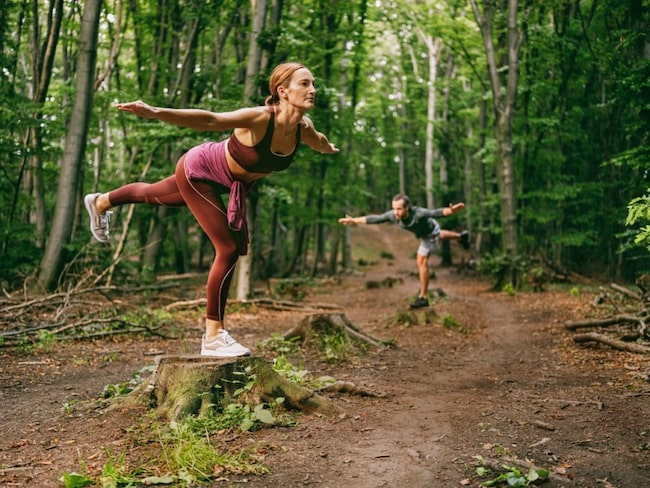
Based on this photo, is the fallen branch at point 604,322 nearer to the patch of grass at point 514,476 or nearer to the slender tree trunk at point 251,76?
the patch of grass at point 514,476

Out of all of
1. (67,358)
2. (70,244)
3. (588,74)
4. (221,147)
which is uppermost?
(588,74)

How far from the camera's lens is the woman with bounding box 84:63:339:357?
4391 mm

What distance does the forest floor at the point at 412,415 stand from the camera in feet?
11.9

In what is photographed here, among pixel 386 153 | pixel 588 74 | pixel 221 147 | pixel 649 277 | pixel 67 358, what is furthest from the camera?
pixel 386 153

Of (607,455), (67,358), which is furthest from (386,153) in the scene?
(607,455)

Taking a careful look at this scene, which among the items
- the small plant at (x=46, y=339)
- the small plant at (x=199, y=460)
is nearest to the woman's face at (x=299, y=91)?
the small plant at (x=199, y=460)

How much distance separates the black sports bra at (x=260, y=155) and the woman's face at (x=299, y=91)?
17 centimetres

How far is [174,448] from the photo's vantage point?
382 cm

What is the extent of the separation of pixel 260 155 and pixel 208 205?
601mm

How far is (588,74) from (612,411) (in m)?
15.1

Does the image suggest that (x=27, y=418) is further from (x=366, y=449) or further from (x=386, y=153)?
(x=386, y=153)

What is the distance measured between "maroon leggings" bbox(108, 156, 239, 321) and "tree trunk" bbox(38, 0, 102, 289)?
20.6ft

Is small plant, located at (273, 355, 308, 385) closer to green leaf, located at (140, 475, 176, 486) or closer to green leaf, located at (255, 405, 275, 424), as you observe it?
green leaf, located at (255, 405, 275, 424)

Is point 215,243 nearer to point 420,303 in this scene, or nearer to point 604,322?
point 604,322
